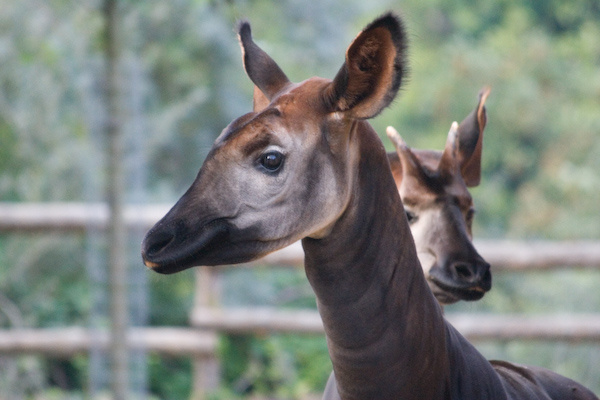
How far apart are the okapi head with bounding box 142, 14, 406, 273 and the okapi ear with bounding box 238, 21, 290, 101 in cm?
13

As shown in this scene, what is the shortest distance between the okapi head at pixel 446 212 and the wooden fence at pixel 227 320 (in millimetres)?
2901

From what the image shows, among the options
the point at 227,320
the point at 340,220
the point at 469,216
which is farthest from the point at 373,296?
the point at 227,320

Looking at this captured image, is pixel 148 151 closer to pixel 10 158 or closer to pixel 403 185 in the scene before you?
pixel 10 158

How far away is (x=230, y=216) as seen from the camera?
1696 millimetres

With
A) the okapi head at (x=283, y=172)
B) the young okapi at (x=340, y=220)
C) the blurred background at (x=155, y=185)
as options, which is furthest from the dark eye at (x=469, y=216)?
the blurred background at (x=155, y=185)

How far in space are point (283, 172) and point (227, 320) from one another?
4.15m

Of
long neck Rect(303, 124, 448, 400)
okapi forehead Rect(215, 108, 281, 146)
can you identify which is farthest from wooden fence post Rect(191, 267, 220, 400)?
okapi forehead Rect(215, 108, 281, 146)

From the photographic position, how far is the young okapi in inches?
66.7

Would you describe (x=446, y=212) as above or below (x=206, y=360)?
above

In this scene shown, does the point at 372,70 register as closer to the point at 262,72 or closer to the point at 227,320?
the point at 262,72

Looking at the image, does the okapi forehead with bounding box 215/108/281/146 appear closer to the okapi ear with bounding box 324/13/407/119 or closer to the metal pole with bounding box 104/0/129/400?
the okapi ear with bounding box 324/13/407/119

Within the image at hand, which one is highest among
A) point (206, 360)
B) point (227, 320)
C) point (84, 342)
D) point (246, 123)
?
point (246, 123)

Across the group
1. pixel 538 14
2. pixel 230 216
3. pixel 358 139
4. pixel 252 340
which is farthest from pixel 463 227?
pixel 538 14

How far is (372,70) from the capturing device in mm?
1738
